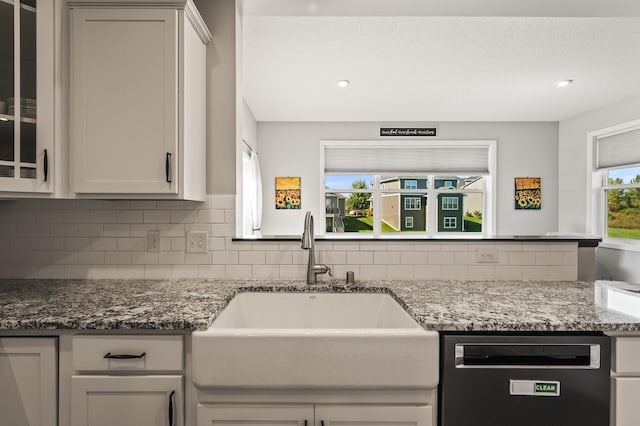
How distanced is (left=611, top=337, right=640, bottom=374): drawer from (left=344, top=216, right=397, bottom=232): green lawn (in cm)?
477

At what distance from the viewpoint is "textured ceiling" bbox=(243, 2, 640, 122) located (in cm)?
271

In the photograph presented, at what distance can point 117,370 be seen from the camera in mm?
1124

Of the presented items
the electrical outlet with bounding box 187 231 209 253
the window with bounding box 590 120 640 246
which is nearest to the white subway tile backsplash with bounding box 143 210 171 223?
the electrical outlet with bounding box 187 231 209 253

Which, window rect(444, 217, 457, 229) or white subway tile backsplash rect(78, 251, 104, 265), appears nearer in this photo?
white subway tile backsplash rect(78, 251, 104, 265)

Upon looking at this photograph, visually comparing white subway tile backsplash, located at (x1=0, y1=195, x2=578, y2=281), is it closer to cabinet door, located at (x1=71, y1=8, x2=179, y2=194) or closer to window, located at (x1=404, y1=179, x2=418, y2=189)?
cabinet door, located at (x1=71, y1=8, x2=179, y2=194)

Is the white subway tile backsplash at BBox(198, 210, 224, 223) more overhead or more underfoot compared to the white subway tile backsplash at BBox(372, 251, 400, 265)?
more overhead

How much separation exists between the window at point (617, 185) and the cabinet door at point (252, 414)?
480 centimetres

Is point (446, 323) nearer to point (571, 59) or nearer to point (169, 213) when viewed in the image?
point (169, 213)

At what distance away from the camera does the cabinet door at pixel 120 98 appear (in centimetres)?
145

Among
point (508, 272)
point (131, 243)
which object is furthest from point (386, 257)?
point (131, 243)

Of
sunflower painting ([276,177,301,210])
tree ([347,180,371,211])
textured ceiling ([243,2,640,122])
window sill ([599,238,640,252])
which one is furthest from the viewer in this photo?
tree ([347,180,371,211])

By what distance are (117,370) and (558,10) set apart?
8.31 feet

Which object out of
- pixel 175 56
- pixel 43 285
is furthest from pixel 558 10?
pixel 43 285

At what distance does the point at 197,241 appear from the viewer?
1780 millimetres
